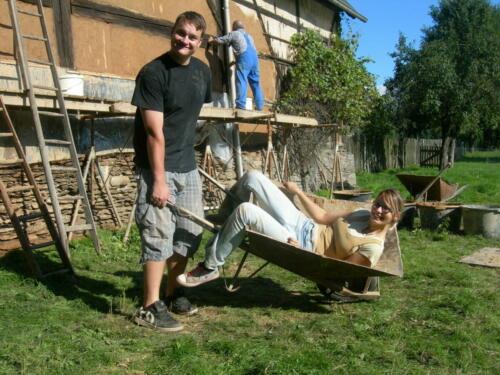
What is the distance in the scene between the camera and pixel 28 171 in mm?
4910

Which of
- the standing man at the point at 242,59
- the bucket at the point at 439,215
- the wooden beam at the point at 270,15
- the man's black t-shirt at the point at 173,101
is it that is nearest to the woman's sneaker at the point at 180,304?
the man's black t-shirt at the point at 173,101

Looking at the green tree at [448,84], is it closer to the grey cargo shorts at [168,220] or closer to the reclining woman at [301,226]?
the reclining woman at [301,226]

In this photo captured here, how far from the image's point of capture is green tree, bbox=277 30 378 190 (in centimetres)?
1112

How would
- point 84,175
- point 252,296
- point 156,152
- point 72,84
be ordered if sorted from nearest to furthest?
point 156,152
point 252,296
point 72,84
point 84,175

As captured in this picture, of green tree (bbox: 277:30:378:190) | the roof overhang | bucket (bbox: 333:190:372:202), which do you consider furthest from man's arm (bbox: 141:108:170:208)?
the roof overhang

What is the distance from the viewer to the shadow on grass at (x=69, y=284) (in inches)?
158

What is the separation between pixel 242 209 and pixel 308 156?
833 centimetres

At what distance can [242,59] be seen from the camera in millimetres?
8750

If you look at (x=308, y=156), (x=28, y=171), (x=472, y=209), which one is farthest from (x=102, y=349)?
(x=308, y=156)

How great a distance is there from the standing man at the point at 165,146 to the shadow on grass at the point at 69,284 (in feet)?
2.23

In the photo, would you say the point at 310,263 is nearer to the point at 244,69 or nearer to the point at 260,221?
the point at 260,221

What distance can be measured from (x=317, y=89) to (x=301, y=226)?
806 cm

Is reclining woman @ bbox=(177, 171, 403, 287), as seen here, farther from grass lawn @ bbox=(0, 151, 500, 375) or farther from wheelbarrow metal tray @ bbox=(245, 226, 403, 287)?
grass lawn @ bbox=(0, 151, 500, 375)

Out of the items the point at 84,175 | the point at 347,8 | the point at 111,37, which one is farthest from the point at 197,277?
the point at 347,8
